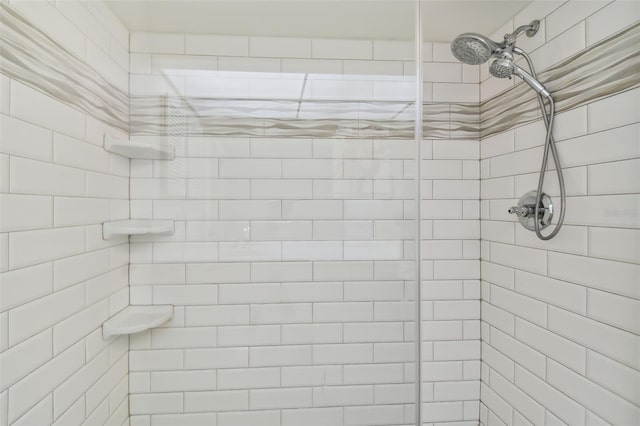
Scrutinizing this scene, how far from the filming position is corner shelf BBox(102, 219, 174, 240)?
112 centimetres

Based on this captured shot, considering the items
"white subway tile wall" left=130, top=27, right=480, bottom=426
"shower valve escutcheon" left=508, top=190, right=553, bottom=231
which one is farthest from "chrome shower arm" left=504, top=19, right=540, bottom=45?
"shower valve escutcheon" left=508, top=190, right=553, bottom=231

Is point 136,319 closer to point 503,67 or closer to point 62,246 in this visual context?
point 62,246

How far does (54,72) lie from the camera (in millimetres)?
904

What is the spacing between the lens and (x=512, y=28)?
1.27 m

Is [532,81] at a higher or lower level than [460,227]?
higher

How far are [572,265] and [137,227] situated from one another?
53.2 inches

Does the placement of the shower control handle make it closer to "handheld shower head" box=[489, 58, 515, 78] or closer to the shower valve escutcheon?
the shower valve escutcheon

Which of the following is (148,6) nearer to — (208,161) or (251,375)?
(208,161)

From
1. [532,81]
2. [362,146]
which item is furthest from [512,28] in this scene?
[362,146]

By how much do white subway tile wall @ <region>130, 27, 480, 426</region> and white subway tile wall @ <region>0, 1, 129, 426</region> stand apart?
0.08m

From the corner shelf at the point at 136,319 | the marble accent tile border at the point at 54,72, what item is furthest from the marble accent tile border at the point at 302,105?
the corner shelf at the point at 136,319

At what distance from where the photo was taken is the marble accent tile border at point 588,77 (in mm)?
851

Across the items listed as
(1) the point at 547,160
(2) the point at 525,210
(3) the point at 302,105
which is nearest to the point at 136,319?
(3) the point at 302,105

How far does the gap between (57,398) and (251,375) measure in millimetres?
569
